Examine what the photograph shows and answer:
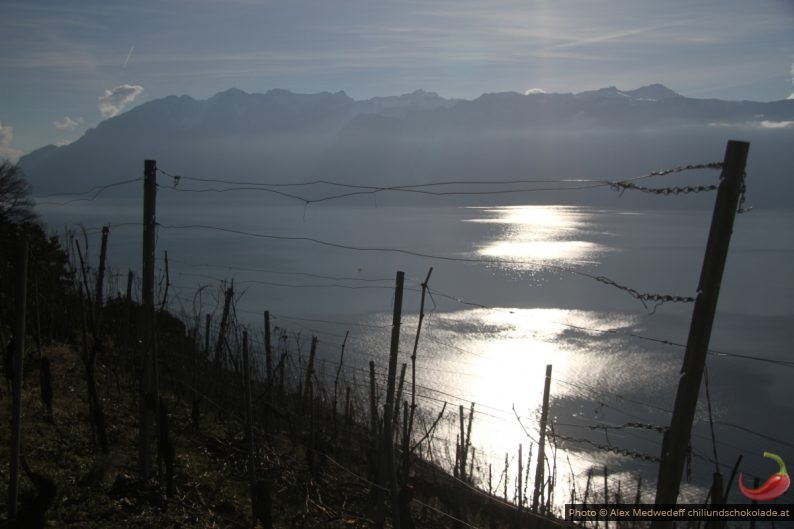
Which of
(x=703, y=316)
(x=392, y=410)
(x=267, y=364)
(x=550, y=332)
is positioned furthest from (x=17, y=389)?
(x=550, y=332)

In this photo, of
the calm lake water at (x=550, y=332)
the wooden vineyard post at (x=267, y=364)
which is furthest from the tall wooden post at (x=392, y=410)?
the wooden vineyard post at (x=267, y=364)

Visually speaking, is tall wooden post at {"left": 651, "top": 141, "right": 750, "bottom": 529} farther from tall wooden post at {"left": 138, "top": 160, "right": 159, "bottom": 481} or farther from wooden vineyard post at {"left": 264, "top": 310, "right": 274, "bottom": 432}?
wooden vineyard post at {"left": 264, "top": 310, "right": 274, "bottom": 432}

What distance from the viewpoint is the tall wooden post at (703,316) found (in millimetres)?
3113

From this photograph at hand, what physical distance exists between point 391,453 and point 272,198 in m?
148

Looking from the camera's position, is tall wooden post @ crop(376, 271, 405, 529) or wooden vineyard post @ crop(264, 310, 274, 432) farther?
wooden vineyard post @ crop(264, 310, 274, 432)

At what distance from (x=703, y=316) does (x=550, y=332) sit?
23165 mm

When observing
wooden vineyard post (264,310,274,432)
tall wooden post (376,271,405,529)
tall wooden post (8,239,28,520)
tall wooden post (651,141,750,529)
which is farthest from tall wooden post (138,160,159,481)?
tall wooden post (651,141,750,529)

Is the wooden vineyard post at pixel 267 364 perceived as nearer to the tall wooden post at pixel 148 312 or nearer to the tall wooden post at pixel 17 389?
the tall wooden post at pixel 148 312

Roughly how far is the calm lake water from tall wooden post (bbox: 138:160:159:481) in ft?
5.56

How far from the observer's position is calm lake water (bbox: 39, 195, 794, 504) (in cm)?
1559

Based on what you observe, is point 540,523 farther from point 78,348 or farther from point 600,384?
point 600,384

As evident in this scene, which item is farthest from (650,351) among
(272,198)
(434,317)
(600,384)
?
(272,198)

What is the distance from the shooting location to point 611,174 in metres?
161

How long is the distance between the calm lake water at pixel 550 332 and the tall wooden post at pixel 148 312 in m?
1.70
